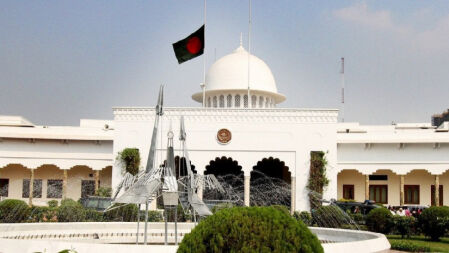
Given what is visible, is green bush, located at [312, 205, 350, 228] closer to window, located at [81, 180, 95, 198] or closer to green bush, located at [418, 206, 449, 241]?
green bush, located at [418, 206, 449, 241]

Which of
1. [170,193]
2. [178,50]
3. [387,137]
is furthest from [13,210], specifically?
[387,137]

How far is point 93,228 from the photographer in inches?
620

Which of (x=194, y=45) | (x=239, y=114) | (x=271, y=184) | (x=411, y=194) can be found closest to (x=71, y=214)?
(x=194, y=45)

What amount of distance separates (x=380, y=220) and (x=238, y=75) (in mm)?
14532

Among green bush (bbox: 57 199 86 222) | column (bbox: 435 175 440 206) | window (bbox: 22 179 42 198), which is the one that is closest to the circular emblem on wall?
green bush (bbox: 57 199 86 222)

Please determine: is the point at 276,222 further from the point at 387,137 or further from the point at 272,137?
the point at 387,137

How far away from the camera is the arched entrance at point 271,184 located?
29.6 m

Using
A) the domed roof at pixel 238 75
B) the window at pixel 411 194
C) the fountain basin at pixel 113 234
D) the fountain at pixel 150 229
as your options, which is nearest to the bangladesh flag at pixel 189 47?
the fountain at pixel 150 229

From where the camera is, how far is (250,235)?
7.03m

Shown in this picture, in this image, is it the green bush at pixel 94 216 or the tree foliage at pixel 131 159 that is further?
the tree foliage at pixel 131 159

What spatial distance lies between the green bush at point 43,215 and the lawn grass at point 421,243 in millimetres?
11901

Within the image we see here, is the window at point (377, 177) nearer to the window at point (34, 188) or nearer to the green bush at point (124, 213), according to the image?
the green bush at point (124, 213)

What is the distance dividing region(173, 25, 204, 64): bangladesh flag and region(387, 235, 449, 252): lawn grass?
7323 mm

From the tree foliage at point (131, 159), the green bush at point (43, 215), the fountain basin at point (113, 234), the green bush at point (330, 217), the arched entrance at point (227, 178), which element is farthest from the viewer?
the arched entrance at point (227, 178)
